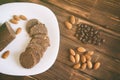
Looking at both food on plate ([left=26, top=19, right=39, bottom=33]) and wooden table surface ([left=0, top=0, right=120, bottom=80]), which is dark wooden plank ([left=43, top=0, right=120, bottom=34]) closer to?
wooden table surface ([left=0, top=0, right=120, bottom=80])

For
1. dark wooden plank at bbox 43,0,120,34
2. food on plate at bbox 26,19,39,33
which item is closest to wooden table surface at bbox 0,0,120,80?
dark wooden plank at bbox 43,0,120,34

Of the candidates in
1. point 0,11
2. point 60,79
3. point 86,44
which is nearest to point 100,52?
point 86,44

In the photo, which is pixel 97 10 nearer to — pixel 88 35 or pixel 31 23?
pixel 88 35

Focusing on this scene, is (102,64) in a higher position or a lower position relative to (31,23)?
lower

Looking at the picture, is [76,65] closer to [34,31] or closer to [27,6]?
[34,31]

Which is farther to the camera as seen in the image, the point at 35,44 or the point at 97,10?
the point at 97,10

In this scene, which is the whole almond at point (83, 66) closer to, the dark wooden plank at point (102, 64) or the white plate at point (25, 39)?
the dark wooden plank at point (102, 64)

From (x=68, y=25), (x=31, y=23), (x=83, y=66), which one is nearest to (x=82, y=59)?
(x=83, y=66)
